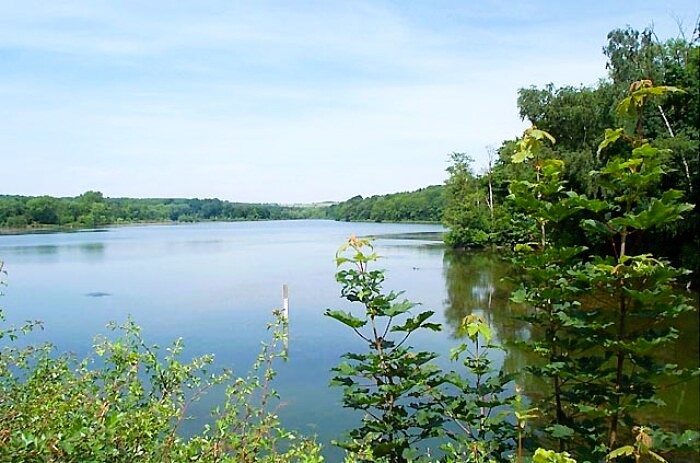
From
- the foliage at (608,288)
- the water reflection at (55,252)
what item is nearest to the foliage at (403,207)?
the water reflection at (55,252)

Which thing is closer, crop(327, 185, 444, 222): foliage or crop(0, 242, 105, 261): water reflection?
crop(0, 242, 105, 261): water reflection

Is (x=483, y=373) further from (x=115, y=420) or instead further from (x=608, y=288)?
(x=115, y=420)

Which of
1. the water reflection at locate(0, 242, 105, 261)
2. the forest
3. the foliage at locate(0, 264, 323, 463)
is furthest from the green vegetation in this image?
the forest

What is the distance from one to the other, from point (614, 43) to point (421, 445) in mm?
26217

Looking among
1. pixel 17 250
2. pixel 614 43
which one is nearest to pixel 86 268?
pixel 17 250

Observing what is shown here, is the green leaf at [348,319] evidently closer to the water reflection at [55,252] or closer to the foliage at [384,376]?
the foliage at [384,376]

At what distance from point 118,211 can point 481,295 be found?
288 feet

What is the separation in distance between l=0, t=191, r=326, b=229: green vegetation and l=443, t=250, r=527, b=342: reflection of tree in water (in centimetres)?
5921

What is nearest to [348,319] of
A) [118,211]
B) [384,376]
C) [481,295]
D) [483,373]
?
[384,376]

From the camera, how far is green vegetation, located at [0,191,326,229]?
235ft

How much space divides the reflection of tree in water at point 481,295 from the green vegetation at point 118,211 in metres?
59.2

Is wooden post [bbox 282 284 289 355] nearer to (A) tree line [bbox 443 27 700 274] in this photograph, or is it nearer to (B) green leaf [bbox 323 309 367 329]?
(B) green leaf [bbox 323 309 367 329]

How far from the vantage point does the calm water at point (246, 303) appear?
31.9ft

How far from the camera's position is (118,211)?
95562 millimetres
